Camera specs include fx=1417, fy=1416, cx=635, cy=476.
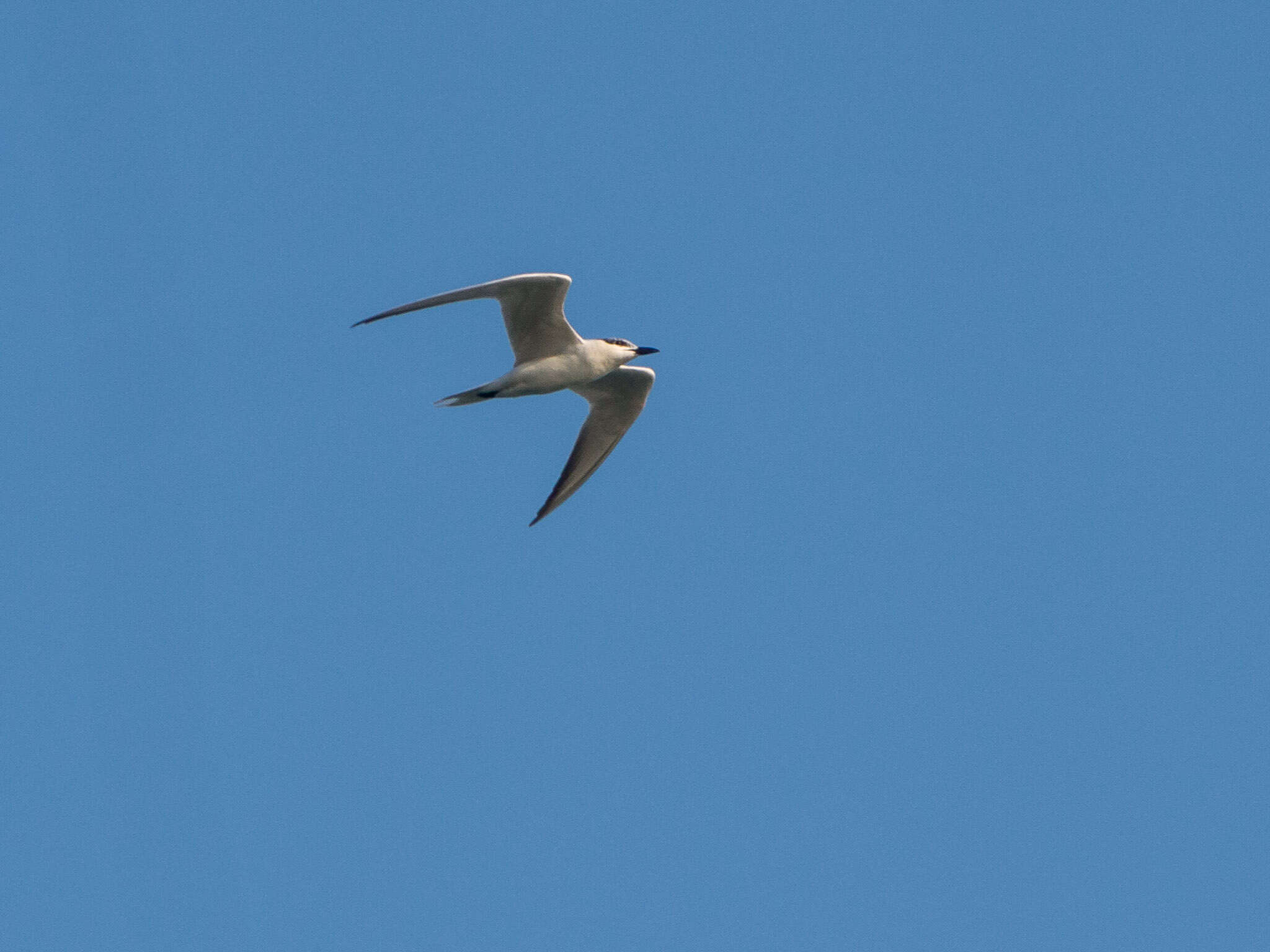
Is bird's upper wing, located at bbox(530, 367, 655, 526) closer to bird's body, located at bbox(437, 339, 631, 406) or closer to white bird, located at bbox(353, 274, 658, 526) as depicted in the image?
white bird, located at bbox(353, 274, 658, 526)

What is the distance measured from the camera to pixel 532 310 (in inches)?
704

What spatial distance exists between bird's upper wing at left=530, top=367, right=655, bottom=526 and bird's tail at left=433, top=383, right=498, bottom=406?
2558 mm

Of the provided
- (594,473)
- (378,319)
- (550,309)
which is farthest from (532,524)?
(378,319)

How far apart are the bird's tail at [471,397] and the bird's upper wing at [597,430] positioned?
2558mm

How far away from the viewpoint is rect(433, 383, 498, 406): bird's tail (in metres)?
17.8

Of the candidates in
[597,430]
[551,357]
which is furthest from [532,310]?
[597,430]

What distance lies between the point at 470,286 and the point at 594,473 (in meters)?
4.51

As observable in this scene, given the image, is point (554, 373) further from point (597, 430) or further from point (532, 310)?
point (597, 430)

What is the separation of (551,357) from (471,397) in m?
1.22

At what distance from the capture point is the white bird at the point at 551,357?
17.4m

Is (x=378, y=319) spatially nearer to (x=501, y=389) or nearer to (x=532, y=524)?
(x=501, y=389)

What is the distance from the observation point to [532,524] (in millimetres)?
19656

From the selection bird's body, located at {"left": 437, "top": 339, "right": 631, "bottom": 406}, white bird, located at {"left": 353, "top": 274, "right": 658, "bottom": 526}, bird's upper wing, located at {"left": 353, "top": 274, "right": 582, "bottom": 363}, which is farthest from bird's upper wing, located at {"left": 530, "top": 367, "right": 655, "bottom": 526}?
bird's upper wing, located at {"left": 353, "top": 274, "right": 582, "bottom": 363}

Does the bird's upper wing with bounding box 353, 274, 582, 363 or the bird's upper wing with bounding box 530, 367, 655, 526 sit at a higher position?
the bird's upper wing with bounding box 353, 274, 582, 363
